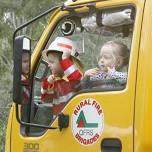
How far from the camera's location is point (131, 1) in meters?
3.96

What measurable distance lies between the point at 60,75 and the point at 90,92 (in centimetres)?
48

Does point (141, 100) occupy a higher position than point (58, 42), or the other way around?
point (58, 42)

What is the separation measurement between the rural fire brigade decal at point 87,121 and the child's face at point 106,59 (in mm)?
297

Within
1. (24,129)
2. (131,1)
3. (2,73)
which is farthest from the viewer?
(2,73)

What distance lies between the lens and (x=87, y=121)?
154 inches

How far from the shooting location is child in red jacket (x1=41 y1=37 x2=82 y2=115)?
4254 mm

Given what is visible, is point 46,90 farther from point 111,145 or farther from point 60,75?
point 111,145

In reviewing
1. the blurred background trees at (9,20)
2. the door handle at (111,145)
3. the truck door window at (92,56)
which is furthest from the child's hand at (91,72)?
the blurred background trees at (9,20)

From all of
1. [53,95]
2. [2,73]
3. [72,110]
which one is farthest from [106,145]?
[2,73]

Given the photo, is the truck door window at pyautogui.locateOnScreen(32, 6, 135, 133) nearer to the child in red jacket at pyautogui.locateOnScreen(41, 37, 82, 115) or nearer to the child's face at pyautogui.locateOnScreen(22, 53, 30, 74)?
the child in red jacket at pyautogui.locateOnScreen(41, 37, 82, 115)

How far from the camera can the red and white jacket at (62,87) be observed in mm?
4234

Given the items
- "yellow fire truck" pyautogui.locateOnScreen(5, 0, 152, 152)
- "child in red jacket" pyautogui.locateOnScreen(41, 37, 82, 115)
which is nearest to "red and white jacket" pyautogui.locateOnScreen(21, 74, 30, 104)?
"yellow fire truck" pyautogui.locateOnScreen(5, 0, 152, 152)

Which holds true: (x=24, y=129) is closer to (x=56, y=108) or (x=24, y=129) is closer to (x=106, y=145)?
(x=56, y=108)

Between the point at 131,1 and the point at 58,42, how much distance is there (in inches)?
30.5
